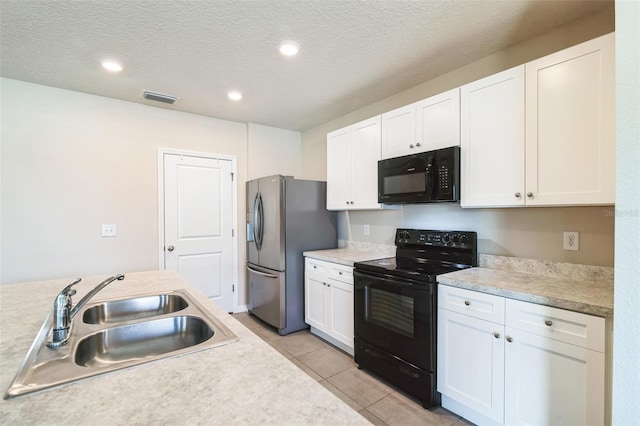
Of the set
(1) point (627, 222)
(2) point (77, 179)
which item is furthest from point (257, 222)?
(1) point (627, 222)

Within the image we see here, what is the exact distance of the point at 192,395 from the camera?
2.44ft

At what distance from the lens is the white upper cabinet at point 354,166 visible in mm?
2824

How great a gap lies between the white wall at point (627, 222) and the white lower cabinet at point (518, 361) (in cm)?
29

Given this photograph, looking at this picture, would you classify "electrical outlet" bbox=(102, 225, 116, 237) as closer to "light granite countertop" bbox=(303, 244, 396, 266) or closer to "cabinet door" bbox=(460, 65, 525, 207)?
"light granite countertop" bbox=(303, 244, 396, 266)

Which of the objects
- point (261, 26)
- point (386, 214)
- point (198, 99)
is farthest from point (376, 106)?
point (198, 99)

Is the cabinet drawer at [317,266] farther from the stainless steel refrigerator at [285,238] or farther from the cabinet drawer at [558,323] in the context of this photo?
the cabinet drawer at [558,323]

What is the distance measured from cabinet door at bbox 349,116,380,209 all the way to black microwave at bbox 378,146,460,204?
6.0 inches

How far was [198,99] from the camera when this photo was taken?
314cm

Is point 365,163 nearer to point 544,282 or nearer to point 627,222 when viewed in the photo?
point 544,282

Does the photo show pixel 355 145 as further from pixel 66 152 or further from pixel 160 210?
pixel 66 152

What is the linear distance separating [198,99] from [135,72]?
68 centimetres

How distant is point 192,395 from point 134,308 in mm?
1057

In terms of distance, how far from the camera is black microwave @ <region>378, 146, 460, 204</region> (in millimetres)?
2125

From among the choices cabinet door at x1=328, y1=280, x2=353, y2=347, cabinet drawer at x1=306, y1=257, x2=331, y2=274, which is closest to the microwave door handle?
cabinet door at x1=328, y1=280, x2=353, y2=347
